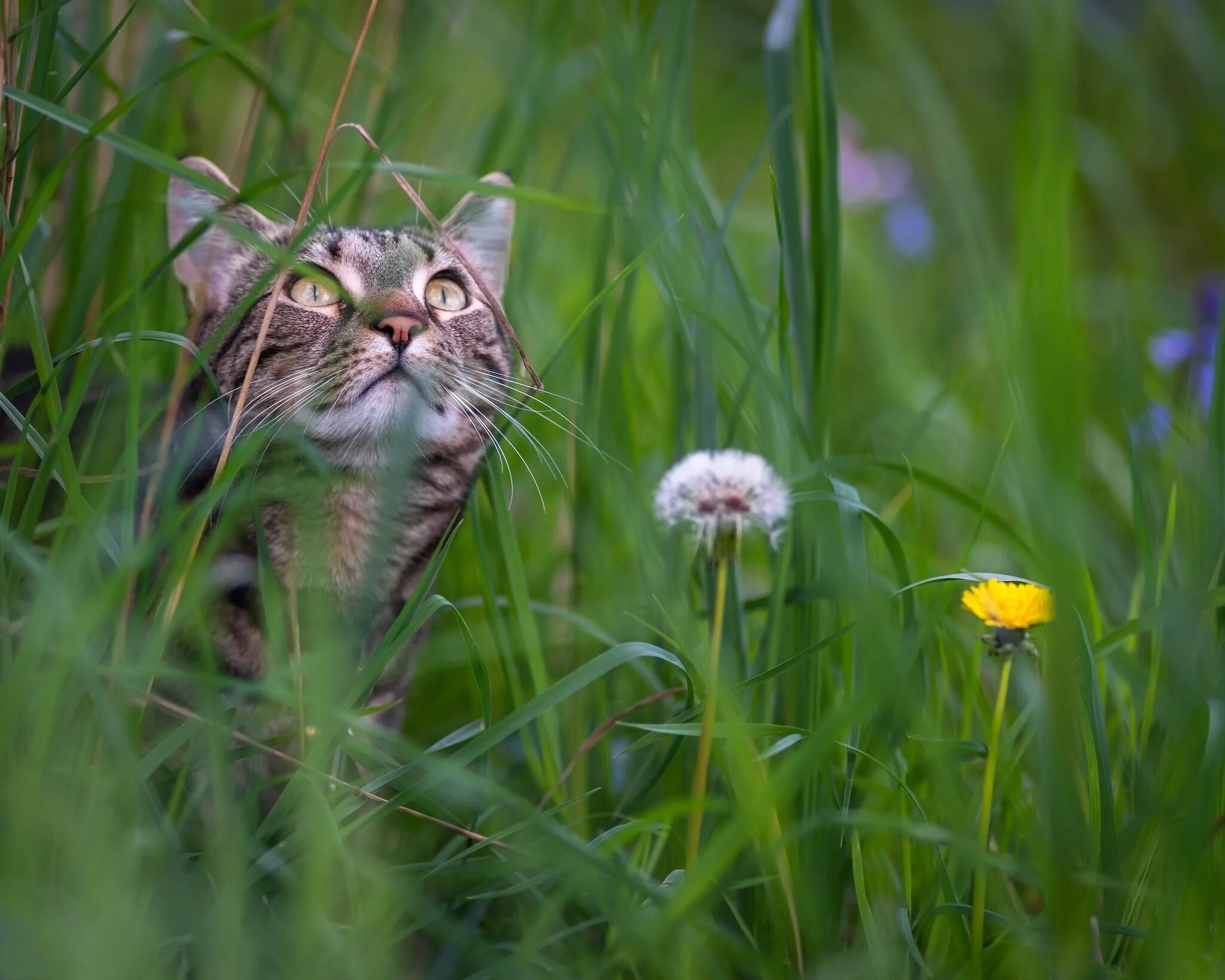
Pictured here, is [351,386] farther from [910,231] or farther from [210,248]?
[910,231]

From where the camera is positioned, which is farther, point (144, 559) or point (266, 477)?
point (266, 477)

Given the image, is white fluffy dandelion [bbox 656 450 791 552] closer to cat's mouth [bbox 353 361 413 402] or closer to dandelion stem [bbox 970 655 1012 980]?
dandelion stem [bbox 970 655 1012 980]

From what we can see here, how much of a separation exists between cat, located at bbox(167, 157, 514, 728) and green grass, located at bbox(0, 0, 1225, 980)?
97mm

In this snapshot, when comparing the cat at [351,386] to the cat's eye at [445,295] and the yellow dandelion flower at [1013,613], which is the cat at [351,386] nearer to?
the cat's eye at [445,295]

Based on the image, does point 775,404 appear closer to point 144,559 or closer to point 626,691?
point 626,691

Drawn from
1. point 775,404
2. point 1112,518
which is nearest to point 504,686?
point 775,404

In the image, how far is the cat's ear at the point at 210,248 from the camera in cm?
167

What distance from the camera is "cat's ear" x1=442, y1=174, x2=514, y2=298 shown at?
1.99 m

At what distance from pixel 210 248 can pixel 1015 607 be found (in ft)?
4.69

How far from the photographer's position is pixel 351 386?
61.5 inches

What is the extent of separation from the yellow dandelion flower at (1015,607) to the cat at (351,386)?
77cm

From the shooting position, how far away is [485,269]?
6.89ft

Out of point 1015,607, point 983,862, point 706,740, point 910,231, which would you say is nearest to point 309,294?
point 706,740

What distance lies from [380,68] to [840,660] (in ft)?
4.26
